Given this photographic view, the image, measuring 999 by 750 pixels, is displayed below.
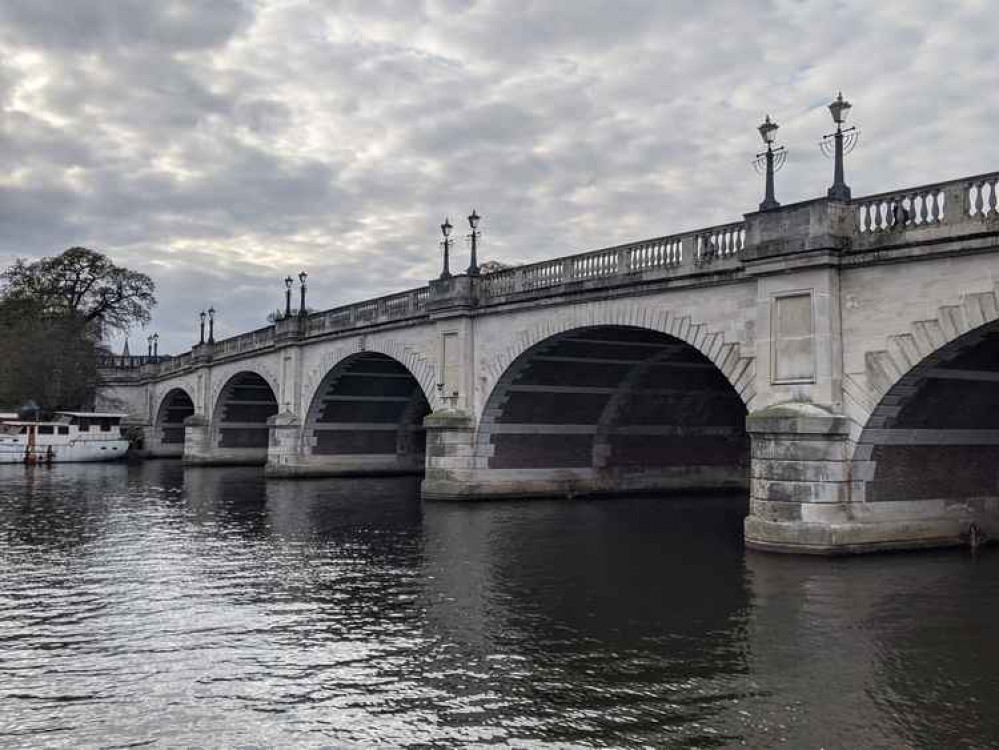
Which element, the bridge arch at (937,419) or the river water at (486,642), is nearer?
the river water at (486,642)

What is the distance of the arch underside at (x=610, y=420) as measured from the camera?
2794 cm

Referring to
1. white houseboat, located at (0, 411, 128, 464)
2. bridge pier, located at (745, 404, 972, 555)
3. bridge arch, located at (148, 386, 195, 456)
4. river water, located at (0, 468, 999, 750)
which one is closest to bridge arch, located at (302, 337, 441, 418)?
river water, located at (0, 468, 999, 750)

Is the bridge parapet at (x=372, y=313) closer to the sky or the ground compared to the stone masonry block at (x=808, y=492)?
closer to the sky

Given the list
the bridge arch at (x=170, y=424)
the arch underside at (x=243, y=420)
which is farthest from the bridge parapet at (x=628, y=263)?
the bridge arch at (x=170, y=424)

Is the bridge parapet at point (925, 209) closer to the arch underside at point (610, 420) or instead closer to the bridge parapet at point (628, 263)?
the bridge parapet at point (628, 263)

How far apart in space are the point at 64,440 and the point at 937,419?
5043cm

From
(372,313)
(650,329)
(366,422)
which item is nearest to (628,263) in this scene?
(650,329)

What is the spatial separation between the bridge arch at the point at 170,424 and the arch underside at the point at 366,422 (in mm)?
29042

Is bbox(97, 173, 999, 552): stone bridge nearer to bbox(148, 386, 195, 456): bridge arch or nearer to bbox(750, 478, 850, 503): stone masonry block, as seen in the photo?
bbox(750, 478, 850, 503): stone masonry block

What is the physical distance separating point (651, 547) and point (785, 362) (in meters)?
5.05

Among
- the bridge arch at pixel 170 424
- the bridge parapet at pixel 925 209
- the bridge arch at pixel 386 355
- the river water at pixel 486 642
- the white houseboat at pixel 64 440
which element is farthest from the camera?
the bridge arch at pixel 170 424

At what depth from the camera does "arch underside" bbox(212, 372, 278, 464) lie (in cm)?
5428

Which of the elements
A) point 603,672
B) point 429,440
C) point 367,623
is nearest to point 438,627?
point 367,623

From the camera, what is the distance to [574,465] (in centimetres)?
3120
